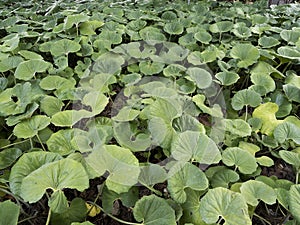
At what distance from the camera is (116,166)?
0.82 meters

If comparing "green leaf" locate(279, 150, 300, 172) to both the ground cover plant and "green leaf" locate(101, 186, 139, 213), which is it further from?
"green leaf" locate(101, 186, 139, 213)

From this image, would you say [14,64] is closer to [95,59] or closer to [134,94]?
[95,59]

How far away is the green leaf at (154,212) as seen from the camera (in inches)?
28.7

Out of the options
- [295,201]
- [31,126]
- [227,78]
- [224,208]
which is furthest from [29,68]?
[295,201]

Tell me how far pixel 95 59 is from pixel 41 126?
0.53m

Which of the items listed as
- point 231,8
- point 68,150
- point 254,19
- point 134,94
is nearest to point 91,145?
point 68,150

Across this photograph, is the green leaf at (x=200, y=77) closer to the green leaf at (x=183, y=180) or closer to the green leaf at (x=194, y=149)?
the green leaf at (x=194, y=149)

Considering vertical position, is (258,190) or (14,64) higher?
(14,64)

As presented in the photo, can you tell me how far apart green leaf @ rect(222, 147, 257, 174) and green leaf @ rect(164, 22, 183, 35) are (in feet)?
2.99

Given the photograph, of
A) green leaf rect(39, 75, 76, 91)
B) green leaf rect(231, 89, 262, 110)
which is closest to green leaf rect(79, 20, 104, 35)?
green leaf rect(39, 75, 76, 91)

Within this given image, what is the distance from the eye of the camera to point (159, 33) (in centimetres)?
164

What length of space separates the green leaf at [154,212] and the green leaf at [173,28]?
112 centimetres

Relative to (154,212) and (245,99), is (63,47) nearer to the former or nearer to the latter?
(245,99)

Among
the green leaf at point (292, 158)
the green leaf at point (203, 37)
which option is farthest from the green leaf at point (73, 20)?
the green leaf at point (292, 158)
